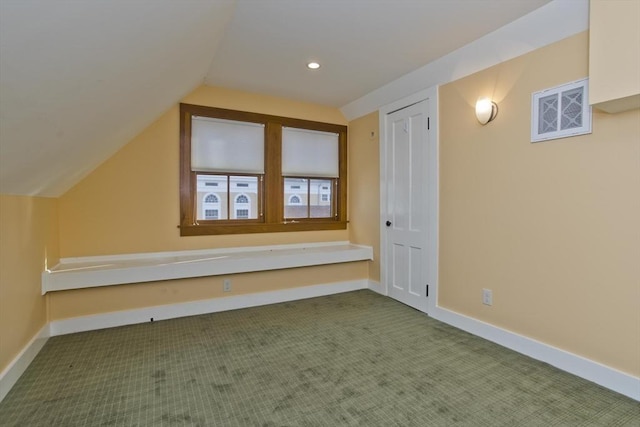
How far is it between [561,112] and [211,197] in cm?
342

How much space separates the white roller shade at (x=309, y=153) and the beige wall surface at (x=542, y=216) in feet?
5.66

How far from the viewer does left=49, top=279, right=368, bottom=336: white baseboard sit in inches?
116

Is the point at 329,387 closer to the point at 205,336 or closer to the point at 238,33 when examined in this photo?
the point at 205,336

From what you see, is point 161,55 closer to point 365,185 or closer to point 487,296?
point 365,185

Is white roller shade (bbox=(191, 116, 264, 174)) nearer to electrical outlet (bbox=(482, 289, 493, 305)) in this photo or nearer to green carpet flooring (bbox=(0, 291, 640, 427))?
green carpet flooring (bbox=(0, 291, 640, 427))

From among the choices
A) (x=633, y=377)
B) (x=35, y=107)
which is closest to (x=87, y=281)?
(x=35, y=107)

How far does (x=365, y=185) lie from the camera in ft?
14.3

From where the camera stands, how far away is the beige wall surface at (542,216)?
6.55 ft

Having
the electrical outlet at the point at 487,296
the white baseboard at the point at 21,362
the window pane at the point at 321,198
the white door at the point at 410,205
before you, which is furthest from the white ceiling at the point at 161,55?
the electrical outlet at the point at 487,296

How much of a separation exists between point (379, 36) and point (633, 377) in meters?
2.89

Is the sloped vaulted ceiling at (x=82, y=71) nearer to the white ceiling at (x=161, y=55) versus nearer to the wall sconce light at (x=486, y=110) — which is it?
the white ceiling at (x=161, y=55)

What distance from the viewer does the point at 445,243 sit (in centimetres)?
318

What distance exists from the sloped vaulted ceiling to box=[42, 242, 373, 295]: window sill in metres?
0.75

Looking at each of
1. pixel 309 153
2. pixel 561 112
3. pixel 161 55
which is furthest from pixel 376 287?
pixel 161 55
